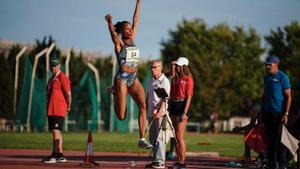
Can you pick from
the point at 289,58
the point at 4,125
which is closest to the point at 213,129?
the point at 289,58

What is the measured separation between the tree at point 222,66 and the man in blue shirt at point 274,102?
59357 mm

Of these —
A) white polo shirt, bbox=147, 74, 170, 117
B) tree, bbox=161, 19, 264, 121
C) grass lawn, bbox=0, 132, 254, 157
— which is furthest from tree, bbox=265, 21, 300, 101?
white polo shirt, bbox=147, 74, 170, 117

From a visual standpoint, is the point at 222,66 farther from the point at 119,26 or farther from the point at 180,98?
the point at 119,26

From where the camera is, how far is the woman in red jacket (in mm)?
13938

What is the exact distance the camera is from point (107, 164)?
15.2 m

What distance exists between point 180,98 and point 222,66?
2453 inches

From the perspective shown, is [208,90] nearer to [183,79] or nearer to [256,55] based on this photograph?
[256,55]

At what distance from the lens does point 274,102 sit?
14094 millimetres

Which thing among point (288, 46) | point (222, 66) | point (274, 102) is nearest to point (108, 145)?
point (274, 102)

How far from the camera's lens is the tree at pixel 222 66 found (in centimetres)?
7481

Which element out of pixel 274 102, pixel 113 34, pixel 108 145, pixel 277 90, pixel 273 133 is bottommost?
pixel 108 145

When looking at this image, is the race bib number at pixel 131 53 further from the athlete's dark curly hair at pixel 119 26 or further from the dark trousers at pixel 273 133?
the dark trousers at pixel 273 133

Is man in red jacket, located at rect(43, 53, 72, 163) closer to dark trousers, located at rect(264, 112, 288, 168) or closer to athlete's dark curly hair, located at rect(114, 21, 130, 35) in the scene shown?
athlete's dark curly hair, located at rect(114, 21, 130, 35)

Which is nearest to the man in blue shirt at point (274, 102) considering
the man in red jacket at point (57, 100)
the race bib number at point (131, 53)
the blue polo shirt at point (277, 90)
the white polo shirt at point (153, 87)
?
the blue polo shirt at point (277, 90)
